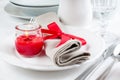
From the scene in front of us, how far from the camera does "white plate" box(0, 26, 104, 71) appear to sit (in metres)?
0.47

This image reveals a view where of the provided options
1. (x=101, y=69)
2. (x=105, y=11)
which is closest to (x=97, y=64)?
(x=101, y=69)

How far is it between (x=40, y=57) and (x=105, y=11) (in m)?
0.21

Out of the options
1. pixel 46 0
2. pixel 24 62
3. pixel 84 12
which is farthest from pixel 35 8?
pixel 24 62

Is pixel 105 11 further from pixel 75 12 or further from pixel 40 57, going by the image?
pixel 40 57

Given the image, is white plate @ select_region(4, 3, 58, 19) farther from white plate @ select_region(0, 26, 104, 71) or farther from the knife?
the knife

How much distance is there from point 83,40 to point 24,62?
15cm

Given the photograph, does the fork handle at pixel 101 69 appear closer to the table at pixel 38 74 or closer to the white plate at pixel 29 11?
the table at pixel 38 74

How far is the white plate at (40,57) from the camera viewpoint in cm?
47

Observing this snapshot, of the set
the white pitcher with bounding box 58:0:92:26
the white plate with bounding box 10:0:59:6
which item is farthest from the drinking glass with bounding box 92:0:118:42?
the white plate with bounding box 10:0:59:6

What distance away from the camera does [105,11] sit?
635mm

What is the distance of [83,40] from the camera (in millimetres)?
577

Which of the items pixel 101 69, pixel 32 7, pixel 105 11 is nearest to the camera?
pixel 101 69

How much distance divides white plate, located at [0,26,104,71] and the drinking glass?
68mm

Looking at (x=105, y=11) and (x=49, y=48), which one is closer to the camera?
(x=49, y=48)
